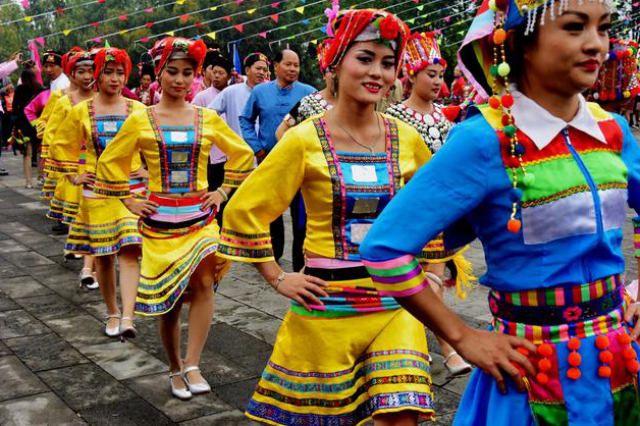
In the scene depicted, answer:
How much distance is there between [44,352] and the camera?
19.4ft

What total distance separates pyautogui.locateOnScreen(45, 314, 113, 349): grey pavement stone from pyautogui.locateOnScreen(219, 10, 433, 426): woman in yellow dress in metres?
2.98

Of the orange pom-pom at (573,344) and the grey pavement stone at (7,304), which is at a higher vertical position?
the orange pom-pom at (573,344)

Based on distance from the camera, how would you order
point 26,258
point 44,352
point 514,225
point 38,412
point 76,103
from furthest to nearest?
point 26,258 → point 76,103 → point 44,352 → point 38,412 → point 514,225

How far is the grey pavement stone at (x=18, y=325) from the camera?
640 centimetres

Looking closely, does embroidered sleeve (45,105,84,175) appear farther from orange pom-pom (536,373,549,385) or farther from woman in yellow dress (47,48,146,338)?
orange pom-pom (536,373,549,385)

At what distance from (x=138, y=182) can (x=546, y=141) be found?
497cm

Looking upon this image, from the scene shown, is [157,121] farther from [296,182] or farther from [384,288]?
[384,288]

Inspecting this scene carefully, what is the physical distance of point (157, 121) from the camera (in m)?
5.31

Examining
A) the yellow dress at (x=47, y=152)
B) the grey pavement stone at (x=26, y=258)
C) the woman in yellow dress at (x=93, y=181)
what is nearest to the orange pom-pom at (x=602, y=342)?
the woman in yellow dress at (x=93, y=181)

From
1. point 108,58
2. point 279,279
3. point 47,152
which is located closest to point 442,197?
point 279,279

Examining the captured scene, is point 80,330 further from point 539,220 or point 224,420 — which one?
point 539,220

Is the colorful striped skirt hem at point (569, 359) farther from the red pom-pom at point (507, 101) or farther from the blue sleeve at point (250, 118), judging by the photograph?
the blue sleeve at point (250, 118)

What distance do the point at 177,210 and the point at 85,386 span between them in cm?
118

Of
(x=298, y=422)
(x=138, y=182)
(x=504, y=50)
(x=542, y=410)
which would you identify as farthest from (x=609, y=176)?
(x=138, y=182)
